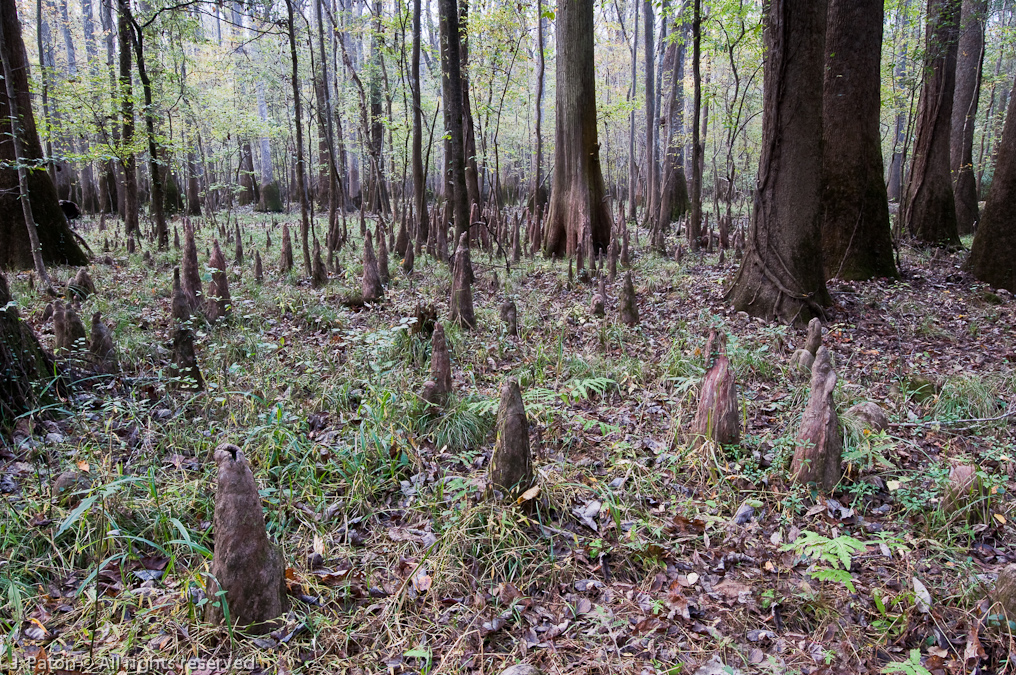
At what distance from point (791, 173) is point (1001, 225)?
304cm

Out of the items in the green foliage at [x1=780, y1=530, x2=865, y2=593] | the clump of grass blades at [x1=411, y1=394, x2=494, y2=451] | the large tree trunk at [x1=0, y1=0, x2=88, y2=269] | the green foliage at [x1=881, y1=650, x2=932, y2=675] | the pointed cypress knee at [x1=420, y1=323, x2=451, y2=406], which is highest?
the large tree trunk at [x1=0, y1=0, x2=88, y2=269]

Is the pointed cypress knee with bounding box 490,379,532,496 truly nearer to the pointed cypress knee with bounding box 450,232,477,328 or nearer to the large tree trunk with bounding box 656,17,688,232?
the pointed cypress knee with bounding box 450,232,477,328

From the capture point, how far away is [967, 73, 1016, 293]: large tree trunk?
5844 mm

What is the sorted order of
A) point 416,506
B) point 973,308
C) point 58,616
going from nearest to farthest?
point 58,616
point 416,506
point 973,308

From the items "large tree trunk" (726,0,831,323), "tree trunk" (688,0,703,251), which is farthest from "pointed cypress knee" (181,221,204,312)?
"tree trunk" (688,0,703,251)

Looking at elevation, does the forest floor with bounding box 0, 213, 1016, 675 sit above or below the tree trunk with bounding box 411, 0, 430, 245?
below

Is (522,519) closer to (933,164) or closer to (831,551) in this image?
(831,551)

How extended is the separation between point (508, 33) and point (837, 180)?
7.45 metres

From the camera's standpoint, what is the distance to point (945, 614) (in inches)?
77.8

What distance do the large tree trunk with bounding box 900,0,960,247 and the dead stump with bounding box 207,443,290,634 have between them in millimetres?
10058

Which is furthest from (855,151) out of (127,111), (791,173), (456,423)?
(127,111)

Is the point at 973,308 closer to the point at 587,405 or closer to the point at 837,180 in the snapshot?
the point at 837,180

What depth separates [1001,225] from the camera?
6.04 m

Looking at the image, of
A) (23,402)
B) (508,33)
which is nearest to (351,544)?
(23,402)
